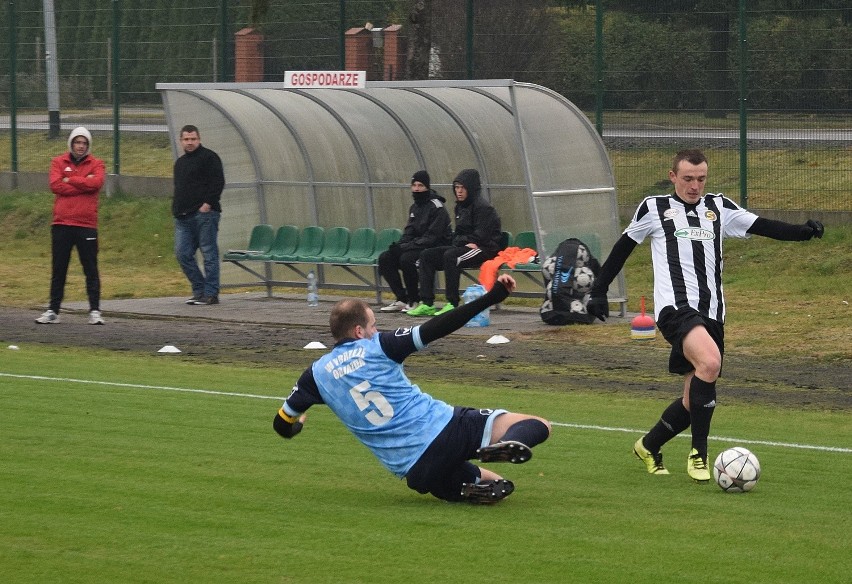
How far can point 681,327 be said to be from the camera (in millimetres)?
7828

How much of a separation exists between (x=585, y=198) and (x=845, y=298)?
345cm

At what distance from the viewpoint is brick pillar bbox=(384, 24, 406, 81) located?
935 inches

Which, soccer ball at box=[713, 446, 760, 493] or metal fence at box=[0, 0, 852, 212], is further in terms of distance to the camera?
metal fence at box=[0, 0, 852, 212]

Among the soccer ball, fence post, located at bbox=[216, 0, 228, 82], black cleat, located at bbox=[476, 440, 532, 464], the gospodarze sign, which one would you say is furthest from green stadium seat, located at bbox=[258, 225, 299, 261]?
black cleat, located at bbox=[476, 440, 532, 464]

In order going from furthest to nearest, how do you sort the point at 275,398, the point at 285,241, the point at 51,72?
the point at 51,72, the point at 285,241, the point at 275,398

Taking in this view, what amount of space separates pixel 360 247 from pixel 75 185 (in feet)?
14.3

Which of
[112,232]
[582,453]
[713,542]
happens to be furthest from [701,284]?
[112,232]

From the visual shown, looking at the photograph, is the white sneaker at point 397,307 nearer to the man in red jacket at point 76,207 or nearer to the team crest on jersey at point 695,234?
the man in red jacket at point 76,207

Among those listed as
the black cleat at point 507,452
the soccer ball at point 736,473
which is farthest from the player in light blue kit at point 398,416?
the soccer ball at point 736,473

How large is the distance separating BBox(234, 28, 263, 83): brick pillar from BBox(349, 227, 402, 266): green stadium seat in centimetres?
768

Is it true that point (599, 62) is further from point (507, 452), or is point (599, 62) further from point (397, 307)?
point (507, 452)

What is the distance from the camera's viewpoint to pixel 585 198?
16906 mm

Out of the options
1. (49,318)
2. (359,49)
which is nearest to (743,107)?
(359,49)

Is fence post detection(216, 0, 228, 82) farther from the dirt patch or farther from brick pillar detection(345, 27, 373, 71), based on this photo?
the dirt patch
